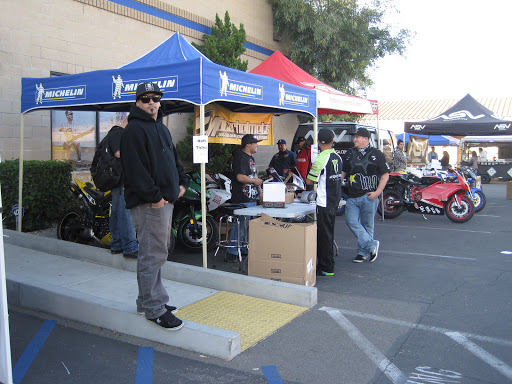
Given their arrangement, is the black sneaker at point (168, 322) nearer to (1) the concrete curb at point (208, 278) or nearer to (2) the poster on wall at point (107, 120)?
(1) the concrete curb at point (208, 278)

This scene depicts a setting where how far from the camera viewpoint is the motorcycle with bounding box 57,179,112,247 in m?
7.20

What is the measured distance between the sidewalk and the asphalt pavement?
0.38 feet

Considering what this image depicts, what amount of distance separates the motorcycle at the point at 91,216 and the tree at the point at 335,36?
11.1 metres

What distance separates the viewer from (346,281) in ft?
20.3

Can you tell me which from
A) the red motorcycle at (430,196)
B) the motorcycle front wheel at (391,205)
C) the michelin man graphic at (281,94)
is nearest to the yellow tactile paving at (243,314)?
the michelin man graphic at (281,94)

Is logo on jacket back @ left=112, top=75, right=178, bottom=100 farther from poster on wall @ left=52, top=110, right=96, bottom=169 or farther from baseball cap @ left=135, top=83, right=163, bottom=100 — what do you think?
poster on wall @ left=52, top=110, right=96, bottom=169

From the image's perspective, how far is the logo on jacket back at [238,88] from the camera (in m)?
5.85

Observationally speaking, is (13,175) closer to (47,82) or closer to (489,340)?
(47,82)

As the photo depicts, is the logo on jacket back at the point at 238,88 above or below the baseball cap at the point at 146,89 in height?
above

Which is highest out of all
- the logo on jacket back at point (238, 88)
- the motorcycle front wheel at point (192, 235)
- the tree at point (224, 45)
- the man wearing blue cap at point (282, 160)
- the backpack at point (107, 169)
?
the tree at point (224, 45)

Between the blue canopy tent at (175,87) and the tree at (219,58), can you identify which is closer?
the blue canopy tent at (175,87)

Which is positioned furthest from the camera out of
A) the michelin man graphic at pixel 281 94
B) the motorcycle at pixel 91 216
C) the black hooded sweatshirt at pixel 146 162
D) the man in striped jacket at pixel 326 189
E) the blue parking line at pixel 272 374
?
the motorcycle at pixel 91 216

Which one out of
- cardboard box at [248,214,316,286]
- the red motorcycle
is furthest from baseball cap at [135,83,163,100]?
the red motorcycle

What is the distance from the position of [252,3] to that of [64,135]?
8.59 metres
